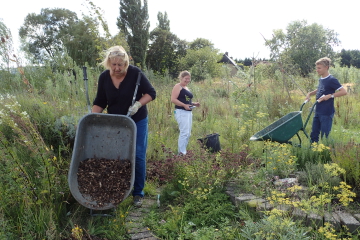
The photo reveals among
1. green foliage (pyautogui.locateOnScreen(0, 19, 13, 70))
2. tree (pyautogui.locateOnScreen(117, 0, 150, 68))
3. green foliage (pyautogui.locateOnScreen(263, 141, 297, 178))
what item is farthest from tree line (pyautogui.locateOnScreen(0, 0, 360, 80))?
green foliage (pyautogui.locateOnScreen(263, 141, 297, 178))

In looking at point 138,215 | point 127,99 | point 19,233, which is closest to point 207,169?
point 138,215

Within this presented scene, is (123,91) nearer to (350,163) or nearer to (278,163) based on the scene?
(278,163)

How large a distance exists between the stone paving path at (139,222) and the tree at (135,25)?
806 inches

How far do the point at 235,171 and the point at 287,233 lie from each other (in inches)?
51.5

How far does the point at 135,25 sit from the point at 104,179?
24.4 metres

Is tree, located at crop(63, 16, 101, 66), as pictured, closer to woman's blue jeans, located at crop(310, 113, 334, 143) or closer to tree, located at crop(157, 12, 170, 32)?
tree, located at crop(157, 12, 170, 32)

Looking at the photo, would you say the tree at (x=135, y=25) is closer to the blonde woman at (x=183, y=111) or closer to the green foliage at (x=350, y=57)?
the blonde woman at (x=183, y=111)

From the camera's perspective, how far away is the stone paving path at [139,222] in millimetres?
2585

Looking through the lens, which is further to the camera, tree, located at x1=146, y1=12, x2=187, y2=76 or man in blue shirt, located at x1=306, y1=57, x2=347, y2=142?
tree, located at x1=146, y1=12, x2=187, y2=76

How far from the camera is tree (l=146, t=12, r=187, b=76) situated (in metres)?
29.4

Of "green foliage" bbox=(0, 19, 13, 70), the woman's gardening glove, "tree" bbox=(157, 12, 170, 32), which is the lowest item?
the woman's gardening glove

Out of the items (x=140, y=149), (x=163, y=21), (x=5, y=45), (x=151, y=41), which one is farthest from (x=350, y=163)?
(x=163, y=21)

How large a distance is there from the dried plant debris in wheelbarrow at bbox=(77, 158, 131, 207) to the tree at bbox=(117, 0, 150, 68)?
20.7 m

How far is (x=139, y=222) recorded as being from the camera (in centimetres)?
281
